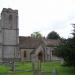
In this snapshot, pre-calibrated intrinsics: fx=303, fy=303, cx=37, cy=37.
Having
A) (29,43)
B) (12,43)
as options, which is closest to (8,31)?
(12,43)

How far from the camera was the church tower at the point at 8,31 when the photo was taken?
82938mm

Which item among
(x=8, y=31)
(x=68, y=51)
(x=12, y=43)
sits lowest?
(x=68, y=51)

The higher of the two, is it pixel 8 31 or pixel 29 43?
pixel 8 31

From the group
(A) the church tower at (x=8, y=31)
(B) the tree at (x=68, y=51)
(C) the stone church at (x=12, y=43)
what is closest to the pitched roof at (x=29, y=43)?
(C) the stone church at (x=12, y=43)

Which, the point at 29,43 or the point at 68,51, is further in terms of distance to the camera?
the point at 29,43

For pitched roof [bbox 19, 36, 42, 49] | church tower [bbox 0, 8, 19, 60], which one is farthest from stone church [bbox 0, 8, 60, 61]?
pitched roof [bbox 19, 36, 42, 49]

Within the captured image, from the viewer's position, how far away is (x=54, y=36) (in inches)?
4532

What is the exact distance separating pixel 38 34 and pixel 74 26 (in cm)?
10471

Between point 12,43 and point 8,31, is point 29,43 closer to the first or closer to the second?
point 12,43

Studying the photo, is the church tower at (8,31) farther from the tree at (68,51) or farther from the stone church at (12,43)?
the tree at (68,51)

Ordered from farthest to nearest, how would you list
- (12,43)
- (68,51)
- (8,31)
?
(12,43) → (8,31) → (68,51)

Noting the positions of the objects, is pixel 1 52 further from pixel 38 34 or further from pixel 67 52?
pixel 38 34

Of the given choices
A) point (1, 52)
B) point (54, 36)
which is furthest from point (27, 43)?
point (54, 36)

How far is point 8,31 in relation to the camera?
83.3 meters
